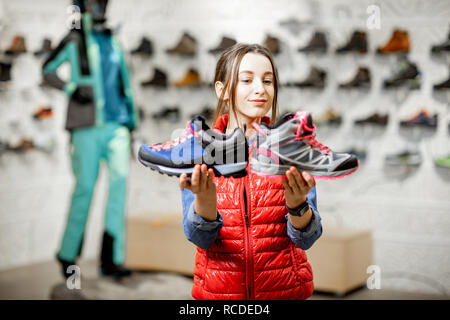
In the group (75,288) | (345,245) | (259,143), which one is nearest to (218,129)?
(259,143)

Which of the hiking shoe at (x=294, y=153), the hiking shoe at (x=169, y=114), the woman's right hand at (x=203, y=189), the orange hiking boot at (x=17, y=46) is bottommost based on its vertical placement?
the woman's right hand at (x=203, y=189)

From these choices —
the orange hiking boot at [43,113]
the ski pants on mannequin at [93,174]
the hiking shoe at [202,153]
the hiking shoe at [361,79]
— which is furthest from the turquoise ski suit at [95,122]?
the hiking shoe at [202,153]

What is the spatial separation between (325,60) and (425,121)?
0.64 metres

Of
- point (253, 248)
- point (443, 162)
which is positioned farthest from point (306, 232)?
point (443, 162)

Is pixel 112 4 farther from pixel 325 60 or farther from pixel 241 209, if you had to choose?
pixel 241 209

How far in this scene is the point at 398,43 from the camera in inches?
104

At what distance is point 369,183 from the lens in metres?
2.74

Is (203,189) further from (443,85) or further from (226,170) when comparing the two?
(443,85)

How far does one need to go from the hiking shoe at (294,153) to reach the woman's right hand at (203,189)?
10cm

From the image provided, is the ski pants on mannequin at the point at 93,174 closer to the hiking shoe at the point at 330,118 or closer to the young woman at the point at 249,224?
the hiking shoe at the point at 330,118

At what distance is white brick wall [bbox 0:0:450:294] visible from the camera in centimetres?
253

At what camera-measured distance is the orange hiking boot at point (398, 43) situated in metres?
2.61

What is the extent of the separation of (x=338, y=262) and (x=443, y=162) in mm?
724

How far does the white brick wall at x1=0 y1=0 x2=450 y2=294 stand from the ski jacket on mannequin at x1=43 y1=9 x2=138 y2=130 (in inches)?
18.8
